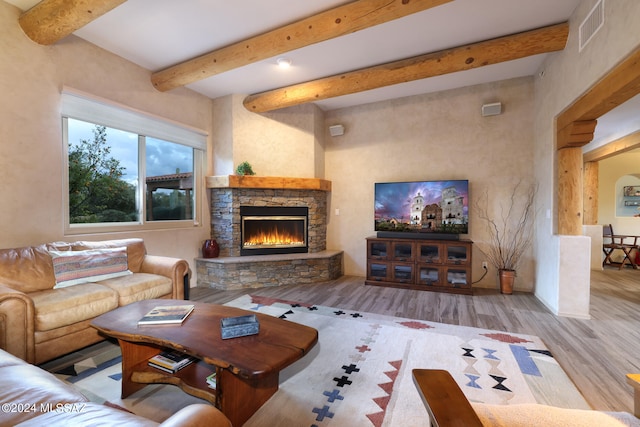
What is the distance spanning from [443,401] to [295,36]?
3019 mm

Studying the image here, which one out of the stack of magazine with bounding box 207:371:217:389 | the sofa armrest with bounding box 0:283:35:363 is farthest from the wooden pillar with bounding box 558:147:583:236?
the sofa armrest with bounding box 0:283:35:363

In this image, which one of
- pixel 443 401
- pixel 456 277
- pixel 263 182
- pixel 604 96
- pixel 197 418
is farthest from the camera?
pixel 263 182

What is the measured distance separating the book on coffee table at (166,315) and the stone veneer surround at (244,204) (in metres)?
2.46

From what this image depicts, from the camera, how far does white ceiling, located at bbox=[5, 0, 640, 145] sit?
2572 mm

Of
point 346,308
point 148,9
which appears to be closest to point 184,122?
point 148,9

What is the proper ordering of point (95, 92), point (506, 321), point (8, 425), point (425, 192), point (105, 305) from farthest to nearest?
point (425, 192)
point (95, 92)
point (506, 321)
point (105, 305)
point (8, 425)

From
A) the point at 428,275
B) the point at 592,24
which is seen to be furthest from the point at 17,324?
the point at 592,24

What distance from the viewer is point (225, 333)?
1604 mm

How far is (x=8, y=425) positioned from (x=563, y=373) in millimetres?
2970

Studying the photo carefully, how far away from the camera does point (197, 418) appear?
77 cm

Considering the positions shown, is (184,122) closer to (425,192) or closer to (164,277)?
(164,277)

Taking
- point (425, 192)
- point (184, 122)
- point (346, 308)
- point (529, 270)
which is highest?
point (184, 122)

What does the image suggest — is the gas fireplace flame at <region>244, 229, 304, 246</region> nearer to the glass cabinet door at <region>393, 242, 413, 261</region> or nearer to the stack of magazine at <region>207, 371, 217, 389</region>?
the glass cabinet door at <region>393, 242, 413, 261</region>

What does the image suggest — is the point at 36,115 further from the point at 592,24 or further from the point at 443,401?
the point at 592,24
